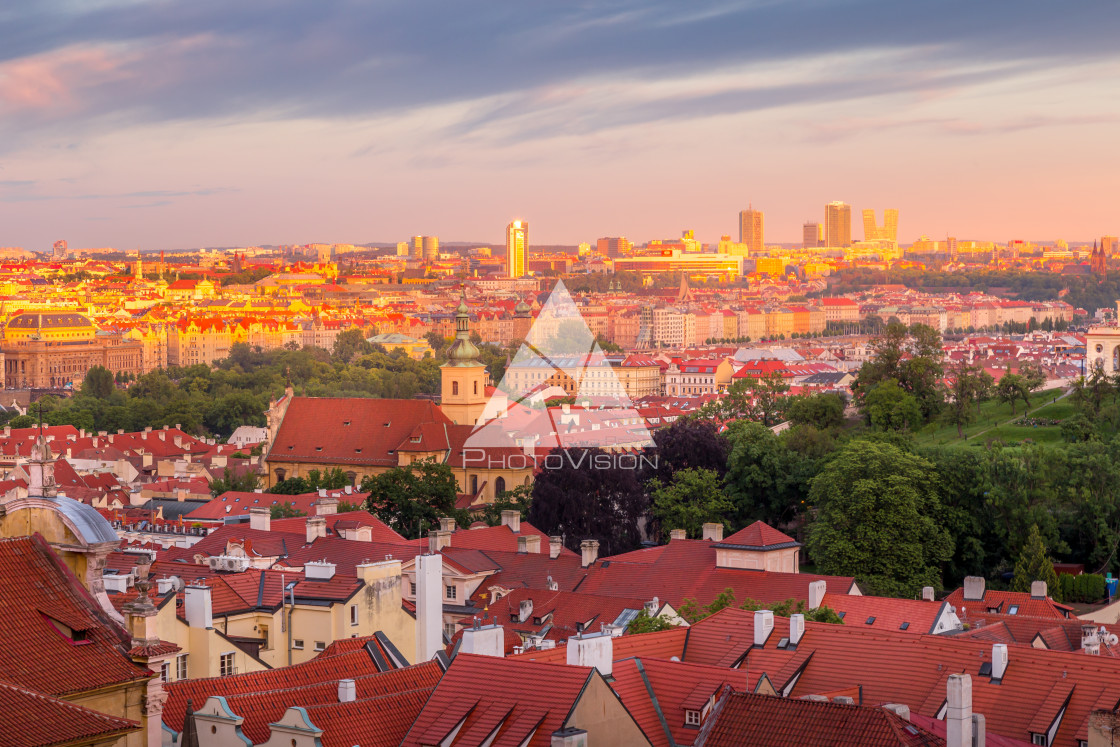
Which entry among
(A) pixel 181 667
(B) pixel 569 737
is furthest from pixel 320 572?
(B) pixel 569 737

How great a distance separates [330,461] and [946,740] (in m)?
44.6

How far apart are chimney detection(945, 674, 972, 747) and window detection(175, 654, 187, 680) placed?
9.48 metres

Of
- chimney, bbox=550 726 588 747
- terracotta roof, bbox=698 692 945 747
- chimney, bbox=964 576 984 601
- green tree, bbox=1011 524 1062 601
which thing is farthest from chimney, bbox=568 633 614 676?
green tree, bbox=1011 524 1062 601

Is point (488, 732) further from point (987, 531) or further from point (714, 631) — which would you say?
point (987, 531)

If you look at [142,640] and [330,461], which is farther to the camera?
[330,461]

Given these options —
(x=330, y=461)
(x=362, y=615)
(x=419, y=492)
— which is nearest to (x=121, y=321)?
(x=330, y=461)

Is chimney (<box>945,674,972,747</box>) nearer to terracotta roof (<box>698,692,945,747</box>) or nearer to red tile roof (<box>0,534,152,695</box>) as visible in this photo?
terracotta roof (<box>698,692,945,747</box>)

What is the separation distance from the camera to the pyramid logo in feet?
183

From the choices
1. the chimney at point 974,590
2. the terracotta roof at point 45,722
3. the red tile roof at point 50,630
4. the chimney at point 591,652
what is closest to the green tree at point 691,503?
the chimney at point 974,590

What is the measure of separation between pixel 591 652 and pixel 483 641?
4.75ft

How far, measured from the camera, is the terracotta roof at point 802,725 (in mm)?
13953

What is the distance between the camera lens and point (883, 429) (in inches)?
2096

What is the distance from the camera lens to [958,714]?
49.0 ft

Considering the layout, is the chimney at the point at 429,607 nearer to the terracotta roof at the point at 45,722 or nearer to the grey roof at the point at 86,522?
the grey roof at the point at 86,522
